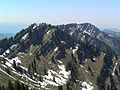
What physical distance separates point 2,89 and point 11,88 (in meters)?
5.00

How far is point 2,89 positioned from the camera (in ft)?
553

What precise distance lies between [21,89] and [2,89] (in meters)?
9.96

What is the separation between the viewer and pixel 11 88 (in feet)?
550

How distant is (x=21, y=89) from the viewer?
→ 171 metres

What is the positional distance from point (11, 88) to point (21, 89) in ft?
19.7
